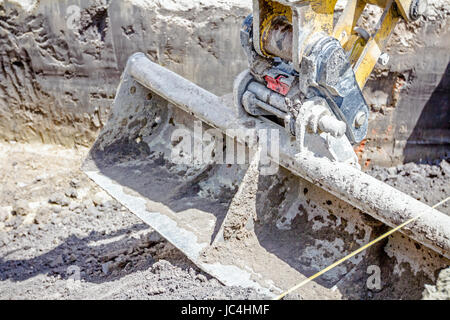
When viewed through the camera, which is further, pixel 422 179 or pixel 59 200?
pixel 59 200

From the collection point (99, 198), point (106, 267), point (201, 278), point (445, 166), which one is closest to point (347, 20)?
point (201, 278)

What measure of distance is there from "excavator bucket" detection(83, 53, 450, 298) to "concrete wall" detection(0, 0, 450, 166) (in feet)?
2.98

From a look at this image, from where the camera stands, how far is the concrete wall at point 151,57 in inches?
159

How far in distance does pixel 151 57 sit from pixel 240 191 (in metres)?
2.16

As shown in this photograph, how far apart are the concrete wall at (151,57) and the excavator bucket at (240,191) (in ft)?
2.98

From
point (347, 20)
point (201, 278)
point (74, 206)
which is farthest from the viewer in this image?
point (74, 206)

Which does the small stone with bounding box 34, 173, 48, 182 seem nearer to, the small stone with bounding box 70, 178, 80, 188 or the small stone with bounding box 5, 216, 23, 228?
the small stone with bounding box 70, 178, 80, 188

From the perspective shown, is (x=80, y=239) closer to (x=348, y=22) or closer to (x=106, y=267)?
(x=106, y=267)

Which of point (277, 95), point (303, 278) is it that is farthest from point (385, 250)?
point (277, 95)

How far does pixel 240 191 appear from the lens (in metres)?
2.81

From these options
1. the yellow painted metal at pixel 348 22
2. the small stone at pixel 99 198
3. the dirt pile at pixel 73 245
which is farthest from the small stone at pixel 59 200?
the yellow painted metal at pixel 348 22

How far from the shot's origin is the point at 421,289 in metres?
2.48

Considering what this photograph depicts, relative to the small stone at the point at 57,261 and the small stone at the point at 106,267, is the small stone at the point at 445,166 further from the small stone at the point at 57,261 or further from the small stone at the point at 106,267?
the small stone at the point at 57,261

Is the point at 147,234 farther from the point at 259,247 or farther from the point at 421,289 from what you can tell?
the point at 421,289
